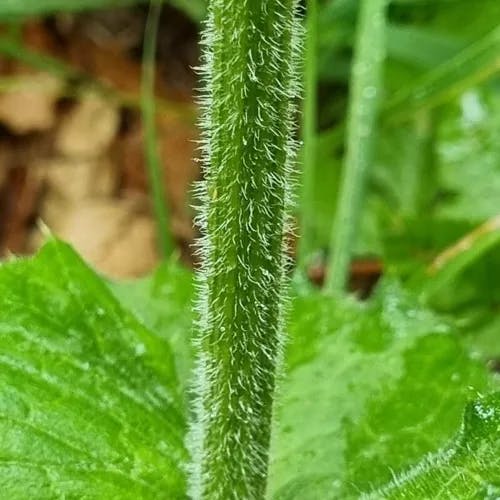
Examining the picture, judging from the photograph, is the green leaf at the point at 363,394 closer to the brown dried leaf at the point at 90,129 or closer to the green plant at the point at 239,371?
the green plant at the point at 239,371

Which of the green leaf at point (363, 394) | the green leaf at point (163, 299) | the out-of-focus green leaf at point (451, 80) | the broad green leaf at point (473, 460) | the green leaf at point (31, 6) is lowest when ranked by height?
the broad green leaf at point (473, 460)

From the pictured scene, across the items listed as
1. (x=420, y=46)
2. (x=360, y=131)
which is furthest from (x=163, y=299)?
(x=420, y=46)

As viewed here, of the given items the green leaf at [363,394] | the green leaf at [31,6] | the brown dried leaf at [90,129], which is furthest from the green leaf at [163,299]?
the brown dried leaf at [90,129]

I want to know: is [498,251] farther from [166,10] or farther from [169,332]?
[166,10]

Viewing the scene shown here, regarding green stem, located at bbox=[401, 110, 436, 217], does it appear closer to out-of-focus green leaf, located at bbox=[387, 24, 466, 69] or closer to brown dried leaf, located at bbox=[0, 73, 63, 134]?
out-of-focus green leaf, located at bbox=[387, 24, 466, 69]

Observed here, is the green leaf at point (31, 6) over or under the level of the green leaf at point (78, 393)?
over

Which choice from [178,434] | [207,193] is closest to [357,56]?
[178,434]

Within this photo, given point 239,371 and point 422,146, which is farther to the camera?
point 422,146

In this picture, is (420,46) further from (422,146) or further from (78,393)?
(78,393)
